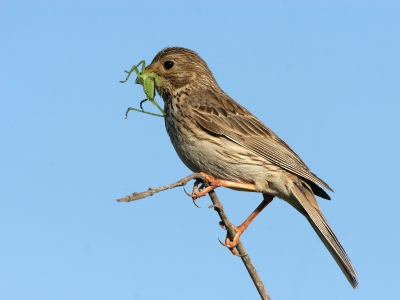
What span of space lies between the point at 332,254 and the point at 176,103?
9.70ft

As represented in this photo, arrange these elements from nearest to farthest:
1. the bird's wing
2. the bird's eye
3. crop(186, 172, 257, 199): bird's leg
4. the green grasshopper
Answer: crop(186, 172, 257, 199): bird's leg
the bird's wing
the green grasshopper
the bird's eye

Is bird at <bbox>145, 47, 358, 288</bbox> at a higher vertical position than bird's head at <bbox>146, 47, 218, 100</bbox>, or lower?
lower

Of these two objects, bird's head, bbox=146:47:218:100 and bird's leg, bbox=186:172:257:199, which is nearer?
bird's leg, bbox=186:172:257:199

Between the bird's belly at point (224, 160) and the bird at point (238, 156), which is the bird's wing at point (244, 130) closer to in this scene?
the bird at point (238, 156)

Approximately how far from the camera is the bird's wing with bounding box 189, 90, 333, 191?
310 inches

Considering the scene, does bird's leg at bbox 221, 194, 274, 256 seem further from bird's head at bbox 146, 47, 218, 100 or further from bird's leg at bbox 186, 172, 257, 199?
bird's head at bbox 146, 47, 218, 100

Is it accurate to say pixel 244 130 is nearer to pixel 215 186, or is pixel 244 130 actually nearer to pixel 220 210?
pixel 215 186

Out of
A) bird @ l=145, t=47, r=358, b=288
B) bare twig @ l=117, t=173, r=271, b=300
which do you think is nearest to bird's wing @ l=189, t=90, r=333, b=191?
bird @ l=145, t=47, r=358, b=288

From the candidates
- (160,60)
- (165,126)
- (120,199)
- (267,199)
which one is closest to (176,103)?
(165,126)

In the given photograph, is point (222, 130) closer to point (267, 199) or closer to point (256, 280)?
point (267, 199)

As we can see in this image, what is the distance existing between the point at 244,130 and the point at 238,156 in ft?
1.96

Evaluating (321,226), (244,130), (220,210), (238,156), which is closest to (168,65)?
(244,130)

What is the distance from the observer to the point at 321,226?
24.9ft

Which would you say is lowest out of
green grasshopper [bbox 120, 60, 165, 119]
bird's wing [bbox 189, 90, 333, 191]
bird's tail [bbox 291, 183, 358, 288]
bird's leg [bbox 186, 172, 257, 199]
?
bird's tail [bbox 291, 183, 358, 288]
